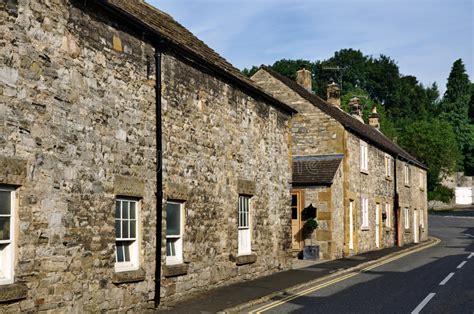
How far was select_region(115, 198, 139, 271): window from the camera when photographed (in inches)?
440

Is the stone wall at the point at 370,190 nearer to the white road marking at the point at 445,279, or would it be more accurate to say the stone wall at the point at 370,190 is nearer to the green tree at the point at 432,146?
the white road marking at the point at 445,279

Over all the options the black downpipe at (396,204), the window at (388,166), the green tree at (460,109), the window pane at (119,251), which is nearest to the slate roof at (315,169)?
the window at (388,166)

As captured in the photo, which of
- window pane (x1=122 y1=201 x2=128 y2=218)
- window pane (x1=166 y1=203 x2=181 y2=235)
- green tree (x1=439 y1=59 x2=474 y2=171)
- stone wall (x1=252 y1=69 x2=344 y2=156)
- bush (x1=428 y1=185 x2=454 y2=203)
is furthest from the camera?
green tree (x1=439 y1=59 x2=474 y2=171)

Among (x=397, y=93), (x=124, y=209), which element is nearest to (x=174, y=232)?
(x=124, y=209)

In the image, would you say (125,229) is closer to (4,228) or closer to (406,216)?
(4,228)

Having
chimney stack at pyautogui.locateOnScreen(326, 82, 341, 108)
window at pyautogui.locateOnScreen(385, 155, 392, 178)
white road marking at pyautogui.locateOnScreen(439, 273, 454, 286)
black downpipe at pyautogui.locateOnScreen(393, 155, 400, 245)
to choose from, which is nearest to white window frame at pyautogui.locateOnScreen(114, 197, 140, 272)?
white road marking at pyautogui.locateOnScreen(439, 273, 454, 286)

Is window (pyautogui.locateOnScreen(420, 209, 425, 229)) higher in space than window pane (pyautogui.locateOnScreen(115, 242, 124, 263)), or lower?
lower

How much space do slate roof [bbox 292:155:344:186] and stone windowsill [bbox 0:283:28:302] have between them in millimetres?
17727

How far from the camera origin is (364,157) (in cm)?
2942

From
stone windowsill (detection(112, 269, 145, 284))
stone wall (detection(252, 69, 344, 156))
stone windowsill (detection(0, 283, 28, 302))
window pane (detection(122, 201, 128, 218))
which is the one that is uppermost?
stone wall (detection(252, 69, 344, 156))

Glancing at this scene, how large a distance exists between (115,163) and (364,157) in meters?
20.3

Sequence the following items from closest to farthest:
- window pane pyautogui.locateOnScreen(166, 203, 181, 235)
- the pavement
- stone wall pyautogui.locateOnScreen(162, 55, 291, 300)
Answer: the pavement
window pane pyautogui.locateOnScreen(166, 203, 181, 235)
stone wall pyautogui.locateOnScreen(162, 55, 291, 300)

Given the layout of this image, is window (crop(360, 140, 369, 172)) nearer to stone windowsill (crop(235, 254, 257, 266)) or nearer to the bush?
stone windowsill (crop(235, 254, 257, 266))

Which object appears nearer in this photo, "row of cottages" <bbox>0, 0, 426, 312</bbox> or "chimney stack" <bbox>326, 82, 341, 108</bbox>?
"row of cottages" <bbox>0, 0, 426, 312</bbox>
